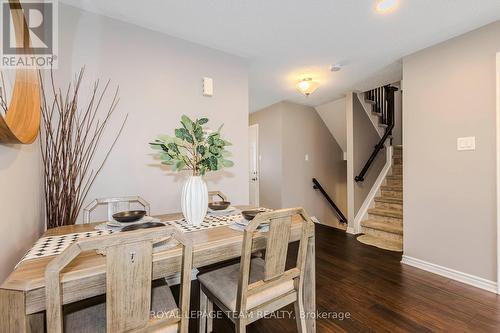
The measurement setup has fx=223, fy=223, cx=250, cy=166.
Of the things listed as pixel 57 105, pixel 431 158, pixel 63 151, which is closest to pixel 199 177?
pixel 63 151

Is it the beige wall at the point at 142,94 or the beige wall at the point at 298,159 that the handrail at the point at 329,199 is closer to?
the beige wall at the point at 298,159

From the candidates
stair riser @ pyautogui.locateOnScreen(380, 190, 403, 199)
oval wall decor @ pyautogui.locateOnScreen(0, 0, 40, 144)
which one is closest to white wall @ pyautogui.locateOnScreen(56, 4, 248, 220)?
oval wall decor @ pyautogui.locateOnScreen(0, 0, 40, 144)

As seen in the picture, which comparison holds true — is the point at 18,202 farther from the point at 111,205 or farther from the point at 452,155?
the point at 452,155

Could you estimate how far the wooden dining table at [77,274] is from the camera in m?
0.67

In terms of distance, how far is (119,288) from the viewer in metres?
0.76

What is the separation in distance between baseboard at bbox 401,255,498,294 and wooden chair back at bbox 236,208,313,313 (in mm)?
1971

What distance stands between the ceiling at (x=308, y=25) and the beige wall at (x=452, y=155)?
0.79 ft

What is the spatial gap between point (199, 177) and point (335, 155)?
417 centimetres

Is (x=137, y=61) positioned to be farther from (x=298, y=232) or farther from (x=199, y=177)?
(x=298, y=232)

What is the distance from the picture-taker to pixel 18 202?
1157 mm

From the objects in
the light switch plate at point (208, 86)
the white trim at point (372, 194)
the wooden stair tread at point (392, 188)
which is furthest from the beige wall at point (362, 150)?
the light switch plate at point (208, 86)

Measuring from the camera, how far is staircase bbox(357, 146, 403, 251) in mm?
3107

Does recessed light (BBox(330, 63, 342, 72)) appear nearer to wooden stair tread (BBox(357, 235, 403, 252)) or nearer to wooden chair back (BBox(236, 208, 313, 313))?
wooden chair back (BBox(236, 208, 313, 313))

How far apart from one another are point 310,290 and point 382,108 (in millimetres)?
4244
